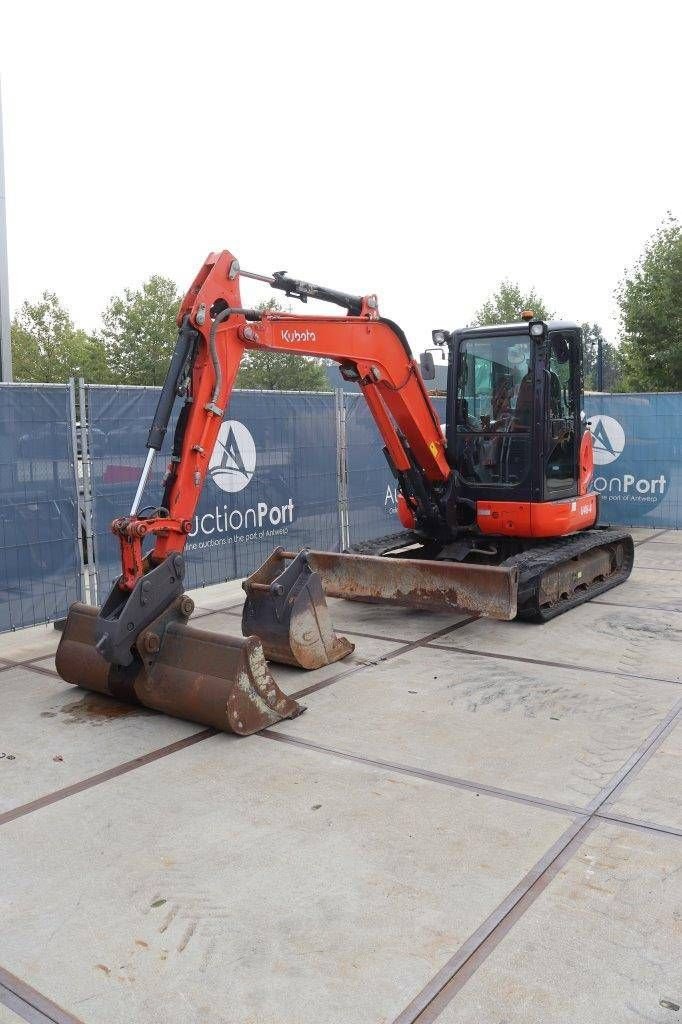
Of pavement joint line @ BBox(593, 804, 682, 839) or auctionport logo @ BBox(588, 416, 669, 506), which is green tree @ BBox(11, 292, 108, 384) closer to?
auctionport logo @ BBox(588, 416, 669, 506)

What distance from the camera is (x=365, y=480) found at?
36.6ft

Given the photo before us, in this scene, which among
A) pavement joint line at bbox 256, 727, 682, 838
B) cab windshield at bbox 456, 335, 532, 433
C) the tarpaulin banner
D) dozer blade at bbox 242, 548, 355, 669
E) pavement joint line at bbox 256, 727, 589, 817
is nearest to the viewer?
pavement joint line at bbox 256, 727, 682, 838

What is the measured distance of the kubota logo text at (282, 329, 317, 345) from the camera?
21.5 ft

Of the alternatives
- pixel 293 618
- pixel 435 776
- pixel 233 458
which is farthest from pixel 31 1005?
pixel 233 458

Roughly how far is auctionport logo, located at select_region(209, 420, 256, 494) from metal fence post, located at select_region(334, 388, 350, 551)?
1488mm

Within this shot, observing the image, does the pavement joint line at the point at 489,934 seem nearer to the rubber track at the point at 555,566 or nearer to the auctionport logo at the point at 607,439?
the rubber track at the point at 555,566

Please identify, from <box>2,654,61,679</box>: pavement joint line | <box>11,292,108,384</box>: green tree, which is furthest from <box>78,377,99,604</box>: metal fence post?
<box>11,292,108,384</box>: green tree

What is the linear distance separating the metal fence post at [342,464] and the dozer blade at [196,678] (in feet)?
17.4

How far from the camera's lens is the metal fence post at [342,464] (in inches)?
418

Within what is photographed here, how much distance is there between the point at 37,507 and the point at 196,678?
306 cm

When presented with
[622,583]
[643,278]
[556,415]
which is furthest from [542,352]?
[643,278]

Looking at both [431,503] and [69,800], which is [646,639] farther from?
[69,800]

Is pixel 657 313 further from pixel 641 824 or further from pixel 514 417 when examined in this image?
pixel 641 824

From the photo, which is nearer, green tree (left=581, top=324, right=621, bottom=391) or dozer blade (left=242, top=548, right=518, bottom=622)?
dozer blade (left=242, top=548, right=518, bottom=622)
